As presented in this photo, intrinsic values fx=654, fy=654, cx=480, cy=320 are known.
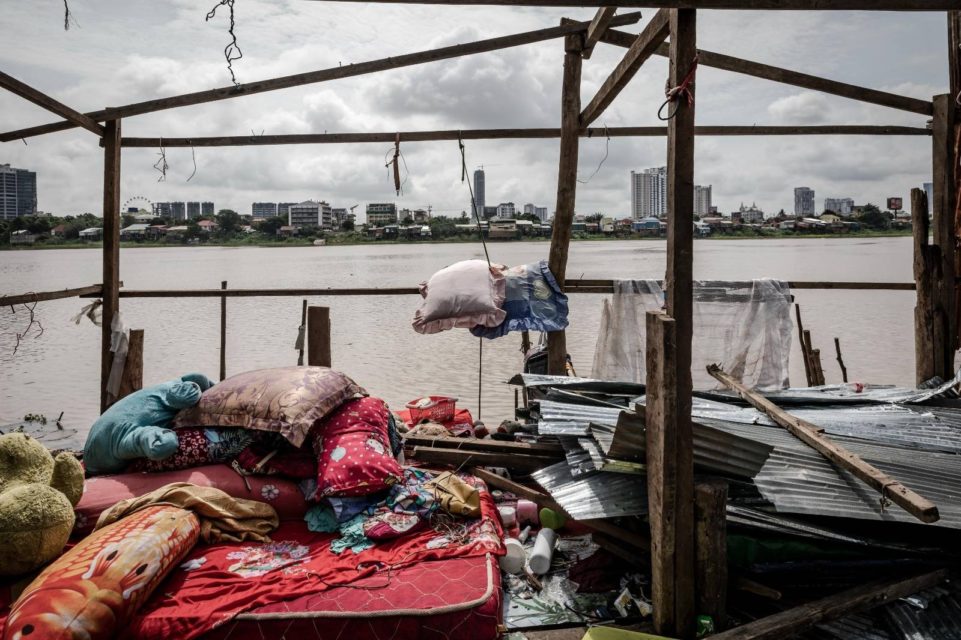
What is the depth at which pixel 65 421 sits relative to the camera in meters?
8.38

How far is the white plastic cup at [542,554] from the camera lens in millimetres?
3256

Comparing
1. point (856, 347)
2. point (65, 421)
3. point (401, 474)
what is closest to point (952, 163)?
point (401, 474)

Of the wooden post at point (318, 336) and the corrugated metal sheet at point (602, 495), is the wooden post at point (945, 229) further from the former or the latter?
the wooden post at point (318, 336)

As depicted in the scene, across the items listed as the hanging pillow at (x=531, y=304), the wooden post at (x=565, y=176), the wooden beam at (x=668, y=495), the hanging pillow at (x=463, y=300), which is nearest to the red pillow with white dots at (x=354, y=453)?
the hanging pillow at (x=463, y=300)

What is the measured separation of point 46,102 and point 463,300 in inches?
117

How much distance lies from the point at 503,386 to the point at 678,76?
719 centimetres

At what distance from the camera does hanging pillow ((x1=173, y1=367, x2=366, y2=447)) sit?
3.62 meters

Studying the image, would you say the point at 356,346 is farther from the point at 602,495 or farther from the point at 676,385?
the point at 676,385

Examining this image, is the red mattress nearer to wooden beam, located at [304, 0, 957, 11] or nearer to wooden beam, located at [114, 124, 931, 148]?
wooden beam, located at [304, 0, 957, 11]

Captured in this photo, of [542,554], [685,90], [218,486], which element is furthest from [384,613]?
[685,90]

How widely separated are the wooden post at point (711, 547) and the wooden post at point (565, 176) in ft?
7.86

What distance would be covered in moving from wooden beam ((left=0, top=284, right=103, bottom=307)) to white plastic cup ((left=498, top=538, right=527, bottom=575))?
136 inches

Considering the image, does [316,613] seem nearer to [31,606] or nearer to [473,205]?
[31,606]

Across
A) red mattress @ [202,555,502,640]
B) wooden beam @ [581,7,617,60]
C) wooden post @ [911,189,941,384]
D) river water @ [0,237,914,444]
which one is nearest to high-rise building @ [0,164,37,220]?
river water @ [0,237,914,444]
